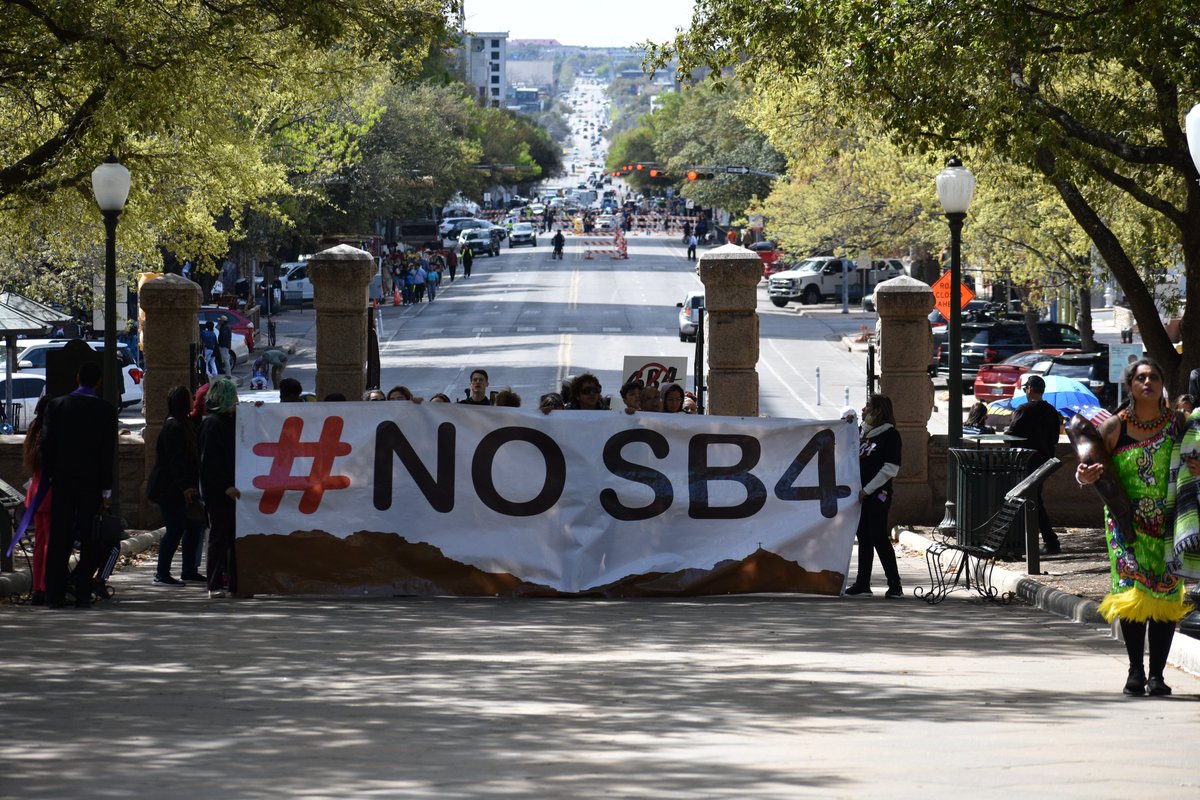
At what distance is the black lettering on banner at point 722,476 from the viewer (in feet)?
43.4

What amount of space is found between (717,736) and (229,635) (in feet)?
13.8

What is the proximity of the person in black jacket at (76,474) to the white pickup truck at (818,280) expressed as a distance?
195 feet

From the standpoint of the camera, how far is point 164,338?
1909 centimetres

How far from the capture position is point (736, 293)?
64.5ft

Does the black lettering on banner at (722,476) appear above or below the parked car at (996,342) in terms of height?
below

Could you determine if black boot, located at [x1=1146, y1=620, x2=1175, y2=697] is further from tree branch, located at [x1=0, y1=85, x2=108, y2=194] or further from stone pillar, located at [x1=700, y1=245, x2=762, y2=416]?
→ tree branch, located at [x1=0, y1=85, x2=108, y2=194]

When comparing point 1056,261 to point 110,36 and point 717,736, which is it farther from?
point 717,736

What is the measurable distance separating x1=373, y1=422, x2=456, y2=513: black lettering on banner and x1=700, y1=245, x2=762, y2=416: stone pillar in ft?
22.8

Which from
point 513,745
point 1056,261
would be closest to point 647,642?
point 513,745

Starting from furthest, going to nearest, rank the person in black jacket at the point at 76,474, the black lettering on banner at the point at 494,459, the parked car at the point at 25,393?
the parked car at the point at 25,393 < the black lettering on banner at the point at 494,459 < the person in black jacket at the point at 76,474

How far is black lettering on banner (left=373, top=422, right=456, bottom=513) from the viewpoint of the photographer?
13141mm

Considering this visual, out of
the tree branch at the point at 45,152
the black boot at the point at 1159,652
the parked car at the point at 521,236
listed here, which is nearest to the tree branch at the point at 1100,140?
the black boot at the point at 1159,652

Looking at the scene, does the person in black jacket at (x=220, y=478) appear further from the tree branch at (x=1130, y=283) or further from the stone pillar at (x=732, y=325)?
the tree branch at (x=1130, y=283)

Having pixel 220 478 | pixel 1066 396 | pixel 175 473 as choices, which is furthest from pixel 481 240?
pixel 220 478
